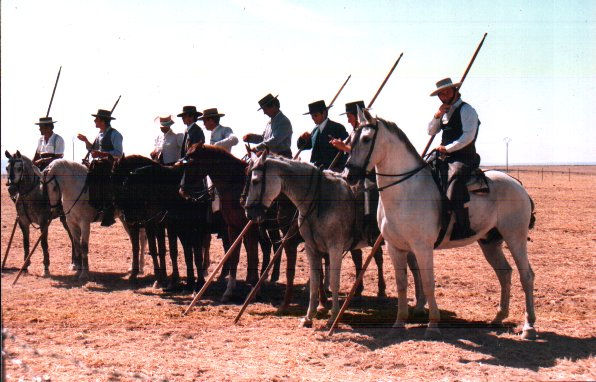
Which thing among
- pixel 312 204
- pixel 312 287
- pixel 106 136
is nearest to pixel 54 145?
pixel 106 136

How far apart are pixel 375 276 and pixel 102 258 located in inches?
271

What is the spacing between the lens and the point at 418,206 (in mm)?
7523

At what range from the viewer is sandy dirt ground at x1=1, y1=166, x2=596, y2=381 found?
21.2 ft

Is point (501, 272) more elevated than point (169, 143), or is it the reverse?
point (169, 143)

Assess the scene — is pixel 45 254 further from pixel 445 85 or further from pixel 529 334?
pixel 529 334

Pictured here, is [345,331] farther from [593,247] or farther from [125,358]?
[593,247]

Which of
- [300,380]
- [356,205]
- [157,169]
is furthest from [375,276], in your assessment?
[300,380]

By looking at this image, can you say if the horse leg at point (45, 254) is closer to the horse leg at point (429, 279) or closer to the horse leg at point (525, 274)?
the horse leg at point (429, 279)

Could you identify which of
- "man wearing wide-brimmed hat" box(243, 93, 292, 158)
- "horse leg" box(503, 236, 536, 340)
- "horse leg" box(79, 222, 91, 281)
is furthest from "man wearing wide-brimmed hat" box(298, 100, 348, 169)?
"horse leg" box(79, 222, 91, 281)

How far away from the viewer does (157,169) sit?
11.0 metres

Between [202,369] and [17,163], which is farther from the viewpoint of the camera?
[17,163]

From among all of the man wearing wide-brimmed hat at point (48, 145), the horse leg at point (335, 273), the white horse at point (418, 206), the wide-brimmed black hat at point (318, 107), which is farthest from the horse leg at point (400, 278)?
the man wearing wide-brimmed hat at point (48, 145)

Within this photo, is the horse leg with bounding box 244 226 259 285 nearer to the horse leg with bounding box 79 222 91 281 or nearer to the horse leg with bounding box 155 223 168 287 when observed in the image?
the horse leg with bounding box 155 223 168 287

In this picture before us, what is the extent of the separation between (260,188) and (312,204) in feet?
2.49
